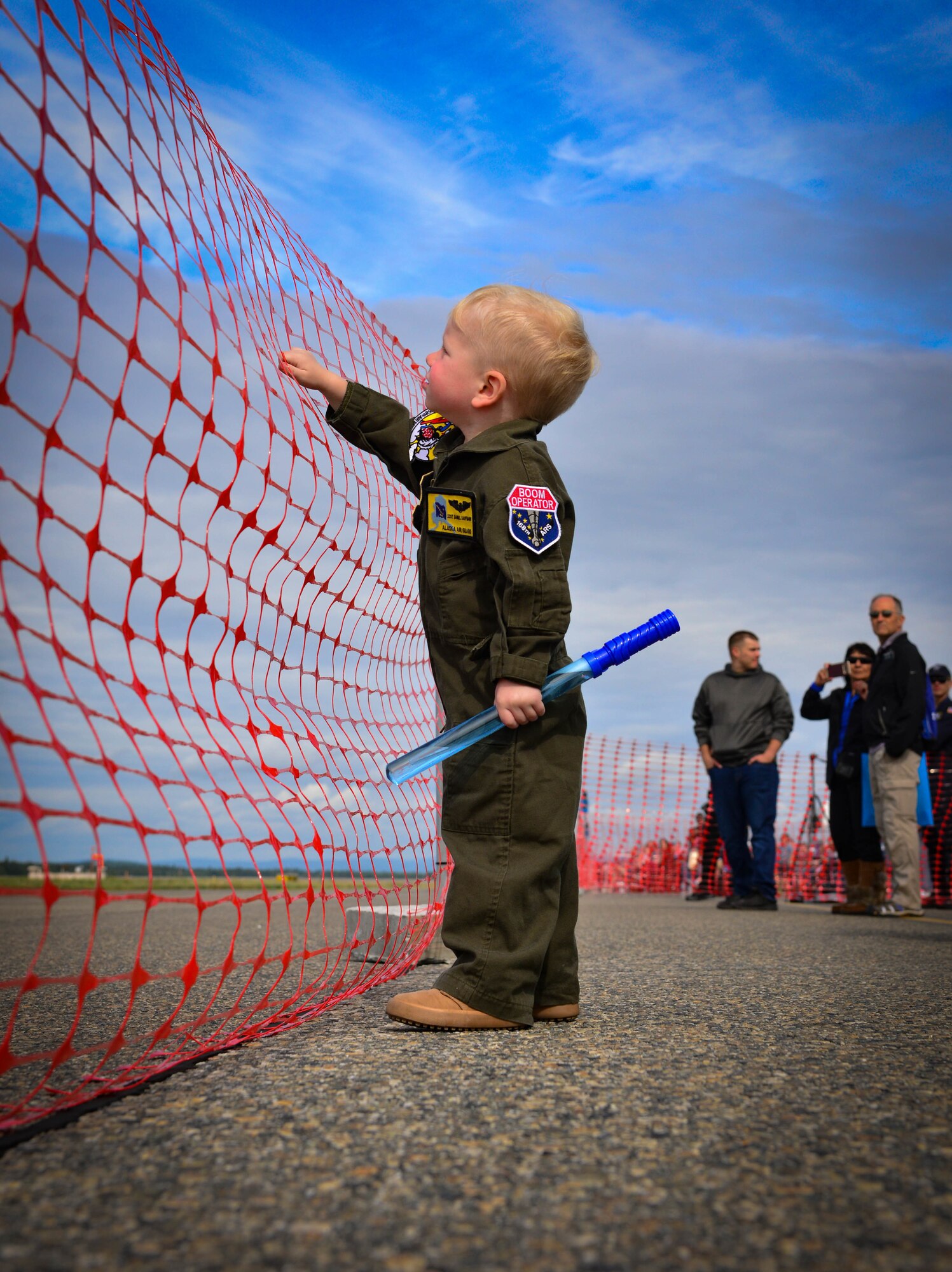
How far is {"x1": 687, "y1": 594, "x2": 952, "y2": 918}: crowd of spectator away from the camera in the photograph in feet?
20.1

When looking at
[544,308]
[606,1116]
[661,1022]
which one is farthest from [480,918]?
[544,308]

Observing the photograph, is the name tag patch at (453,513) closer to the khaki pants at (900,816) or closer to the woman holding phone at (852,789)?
the khaki pants at (900,816)

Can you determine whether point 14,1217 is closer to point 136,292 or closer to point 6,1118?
point 6,1118

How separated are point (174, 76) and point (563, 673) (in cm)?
184

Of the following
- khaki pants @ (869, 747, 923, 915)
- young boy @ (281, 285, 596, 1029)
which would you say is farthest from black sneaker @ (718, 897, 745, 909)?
young boy @ (281, 285, 596, 1029)

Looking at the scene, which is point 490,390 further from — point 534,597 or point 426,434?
point 534,597

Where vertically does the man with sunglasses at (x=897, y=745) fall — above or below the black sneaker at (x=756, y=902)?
above

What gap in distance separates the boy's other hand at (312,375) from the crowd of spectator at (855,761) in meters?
4.66

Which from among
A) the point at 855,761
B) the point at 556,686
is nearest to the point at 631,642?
the point at 556,686

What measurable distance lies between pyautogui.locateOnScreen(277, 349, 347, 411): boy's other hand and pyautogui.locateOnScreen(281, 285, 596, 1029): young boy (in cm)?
33

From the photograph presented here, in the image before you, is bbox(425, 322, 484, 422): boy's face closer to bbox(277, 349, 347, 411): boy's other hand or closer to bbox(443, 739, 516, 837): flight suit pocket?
bbox(277, 349, 347, 411): boy's other hand

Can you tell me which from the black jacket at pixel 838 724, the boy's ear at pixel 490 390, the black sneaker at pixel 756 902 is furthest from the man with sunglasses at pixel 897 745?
the boy's ear at pixel 490 390

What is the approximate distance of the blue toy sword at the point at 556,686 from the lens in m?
2.11

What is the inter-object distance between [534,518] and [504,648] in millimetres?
288
